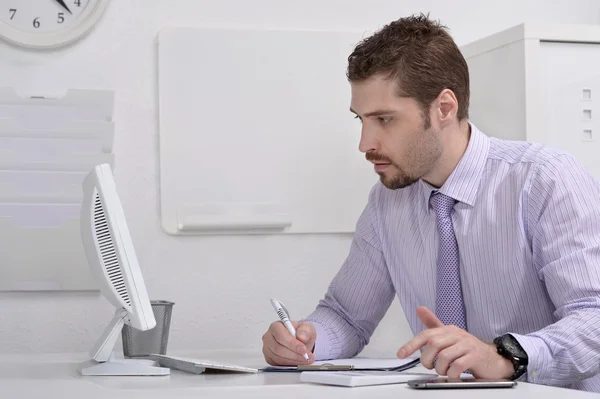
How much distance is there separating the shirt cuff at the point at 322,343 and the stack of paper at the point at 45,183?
28.9 inches

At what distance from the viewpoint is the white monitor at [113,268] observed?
137 centimetres

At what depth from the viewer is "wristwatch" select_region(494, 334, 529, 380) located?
4.54 feet

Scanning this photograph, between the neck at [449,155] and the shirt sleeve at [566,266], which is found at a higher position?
the neck at [449,155]

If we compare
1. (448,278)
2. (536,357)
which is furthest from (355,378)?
(448,278)

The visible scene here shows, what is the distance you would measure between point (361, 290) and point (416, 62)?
528mm

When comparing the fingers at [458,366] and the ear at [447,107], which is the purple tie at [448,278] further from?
the fingers at [458,366]

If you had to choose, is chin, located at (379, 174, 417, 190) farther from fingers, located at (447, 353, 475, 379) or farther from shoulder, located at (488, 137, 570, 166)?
fingers, located at (447, 353, 475, 379)

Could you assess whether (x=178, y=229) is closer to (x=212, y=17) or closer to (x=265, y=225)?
(x=265, y=225)

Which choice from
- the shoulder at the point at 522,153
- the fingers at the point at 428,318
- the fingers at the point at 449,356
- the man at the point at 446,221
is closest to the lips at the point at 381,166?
the man at the point at 446,221

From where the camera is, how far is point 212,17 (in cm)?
245

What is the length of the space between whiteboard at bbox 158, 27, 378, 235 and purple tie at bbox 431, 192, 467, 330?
2.25 feet

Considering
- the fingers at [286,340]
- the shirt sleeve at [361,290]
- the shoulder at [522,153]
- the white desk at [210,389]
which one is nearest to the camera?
the white desk at [210,389]

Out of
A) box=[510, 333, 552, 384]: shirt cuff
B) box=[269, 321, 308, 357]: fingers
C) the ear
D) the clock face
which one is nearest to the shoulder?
the ear

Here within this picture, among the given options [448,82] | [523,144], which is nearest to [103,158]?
[448,82]
